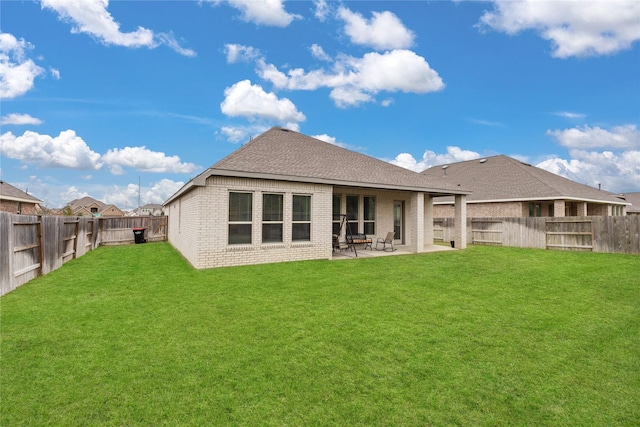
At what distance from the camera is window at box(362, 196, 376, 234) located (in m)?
14.9

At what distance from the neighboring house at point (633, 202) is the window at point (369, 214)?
37.3m

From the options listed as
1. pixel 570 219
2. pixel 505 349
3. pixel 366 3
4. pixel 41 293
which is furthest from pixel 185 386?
pixel 570 219

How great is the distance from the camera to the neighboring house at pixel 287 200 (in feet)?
31.3

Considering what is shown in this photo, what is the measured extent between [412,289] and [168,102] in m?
21.4

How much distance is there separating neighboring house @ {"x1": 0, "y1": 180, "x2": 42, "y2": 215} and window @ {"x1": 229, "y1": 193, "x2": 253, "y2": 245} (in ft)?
87.8

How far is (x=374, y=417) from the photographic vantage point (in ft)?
8.93

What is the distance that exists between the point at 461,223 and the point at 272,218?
10382 mm

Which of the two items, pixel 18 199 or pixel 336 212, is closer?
pixel 336 212

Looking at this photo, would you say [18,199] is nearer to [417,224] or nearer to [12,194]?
[12,194]

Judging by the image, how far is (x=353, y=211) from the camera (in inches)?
574

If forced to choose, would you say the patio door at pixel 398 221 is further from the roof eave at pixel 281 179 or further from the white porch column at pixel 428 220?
the roof eave at pixel 281 179

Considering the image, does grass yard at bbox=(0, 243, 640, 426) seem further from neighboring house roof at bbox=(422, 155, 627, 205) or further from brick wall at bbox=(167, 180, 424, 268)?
neighboring house roof at bbox=(422, 155, 627, 205)

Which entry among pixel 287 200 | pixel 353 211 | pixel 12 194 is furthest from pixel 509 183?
pixel 12 194

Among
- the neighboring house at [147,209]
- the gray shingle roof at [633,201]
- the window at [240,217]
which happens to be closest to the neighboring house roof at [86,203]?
the neighboring house at [147,209]
